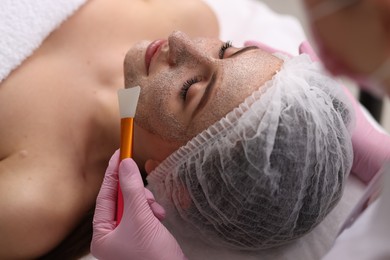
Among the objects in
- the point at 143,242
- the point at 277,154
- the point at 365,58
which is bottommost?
the point at 143,242

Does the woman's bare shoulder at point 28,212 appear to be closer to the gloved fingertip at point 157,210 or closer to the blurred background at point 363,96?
the gloved fingertip at point 157,210

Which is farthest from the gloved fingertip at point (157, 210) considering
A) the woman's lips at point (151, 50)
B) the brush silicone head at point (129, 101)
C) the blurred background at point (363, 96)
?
the blurred background at point (363, 96)

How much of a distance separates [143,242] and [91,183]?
0.95 ft

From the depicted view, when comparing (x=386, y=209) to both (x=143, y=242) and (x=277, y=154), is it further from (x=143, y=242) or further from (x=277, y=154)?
(x=143, y=242)

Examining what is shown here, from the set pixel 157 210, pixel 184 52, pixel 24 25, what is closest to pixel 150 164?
pixel 157 210

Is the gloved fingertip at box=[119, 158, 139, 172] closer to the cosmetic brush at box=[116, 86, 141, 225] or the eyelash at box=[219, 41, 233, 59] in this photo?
the cosmetic brush at box=[116, 86, 141, 225]

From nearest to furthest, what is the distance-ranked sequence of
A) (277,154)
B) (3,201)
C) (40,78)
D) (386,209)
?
1. (386,209)
2. (277,154)
3. (3,201)
4. (40,78)

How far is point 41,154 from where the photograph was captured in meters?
1.11

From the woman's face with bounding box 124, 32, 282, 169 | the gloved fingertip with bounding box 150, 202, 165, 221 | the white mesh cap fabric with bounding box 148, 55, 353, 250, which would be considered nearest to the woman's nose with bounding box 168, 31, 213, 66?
the woman's face with bounding box 124, 32, 282, 169

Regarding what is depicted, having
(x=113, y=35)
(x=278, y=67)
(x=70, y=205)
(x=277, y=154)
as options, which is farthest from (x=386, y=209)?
(x=113, y=35)

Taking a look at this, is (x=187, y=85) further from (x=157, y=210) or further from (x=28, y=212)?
(x=28, y=212)

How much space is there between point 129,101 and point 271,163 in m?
0.28

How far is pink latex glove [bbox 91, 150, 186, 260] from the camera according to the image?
927 millimetres

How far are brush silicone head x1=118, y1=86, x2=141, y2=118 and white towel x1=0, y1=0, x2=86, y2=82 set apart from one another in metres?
0.31
